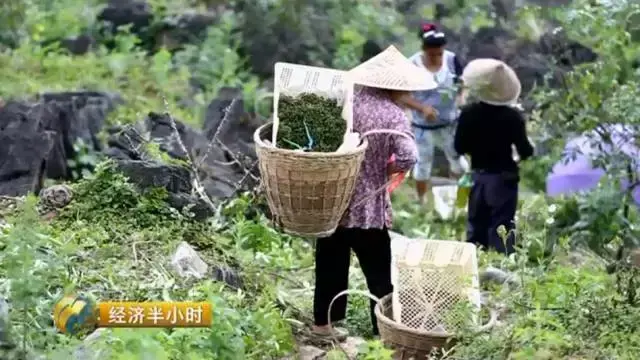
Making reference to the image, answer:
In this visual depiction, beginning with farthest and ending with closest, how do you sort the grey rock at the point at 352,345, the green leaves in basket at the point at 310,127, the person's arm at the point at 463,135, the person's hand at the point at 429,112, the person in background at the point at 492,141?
Answer: 1. the person's hand at the point at 429,112
2. the person's arm at the point at 463,135
3. the person in background at the point at 492,141
4. the grey rock at the point at 352,345
5. the green leaves in basket at the point at 310,127

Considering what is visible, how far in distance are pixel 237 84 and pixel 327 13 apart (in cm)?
180

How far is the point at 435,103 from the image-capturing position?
914cm

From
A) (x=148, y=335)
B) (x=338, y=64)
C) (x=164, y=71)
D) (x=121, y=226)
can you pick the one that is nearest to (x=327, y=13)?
(x=338, y=64)

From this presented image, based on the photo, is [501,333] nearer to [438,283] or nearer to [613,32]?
[438,283]

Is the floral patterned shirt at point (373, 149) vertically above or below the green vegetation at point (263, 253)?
above

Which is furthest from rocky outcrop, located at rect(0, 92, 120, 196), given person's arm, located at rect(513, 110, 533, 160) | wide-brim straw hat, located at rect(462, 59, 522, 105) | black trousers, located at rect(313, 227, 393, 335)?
person's arm, located at rect(513, 110, 533, 160)

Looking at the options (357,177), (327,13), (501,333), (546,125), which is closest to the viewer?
(501,333)

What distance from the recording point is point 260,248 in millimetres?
7098

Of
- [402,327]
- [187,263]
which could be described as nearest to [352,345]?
[402,327]

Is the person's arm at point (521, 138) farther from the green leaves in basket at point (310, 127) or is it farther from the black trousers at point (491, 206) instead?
the green leaves in basket at point (310, 127)

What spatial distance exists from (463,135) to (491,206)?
540 millimetres

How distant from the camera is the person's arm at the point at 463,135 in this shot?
25.0 feet

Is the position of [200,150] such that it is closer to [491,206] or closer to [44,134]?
[44,134]

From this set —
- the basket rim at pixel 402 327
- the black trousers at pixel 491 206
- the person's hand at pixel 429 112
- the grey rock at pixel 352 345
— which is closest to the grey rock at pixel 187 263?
the grey rock at pixel 352 345
